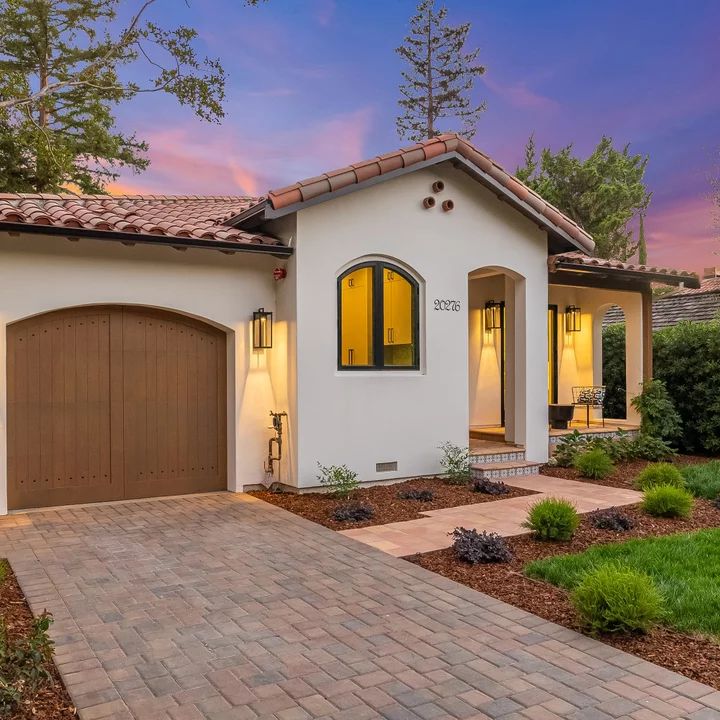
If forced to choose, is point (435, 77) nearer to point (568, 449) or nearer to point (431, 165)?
point (431, 165)

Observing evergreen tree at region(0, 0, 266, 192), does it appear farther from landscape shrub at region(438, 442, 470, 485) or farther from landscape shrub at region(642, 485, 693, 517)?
landscape shrub at region(642, 485, 693, 517)

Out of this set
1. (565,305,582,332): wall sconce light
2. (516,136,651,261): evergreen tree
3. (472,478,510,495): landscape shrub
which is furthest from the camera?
(516,136,651,261): evergreen tree

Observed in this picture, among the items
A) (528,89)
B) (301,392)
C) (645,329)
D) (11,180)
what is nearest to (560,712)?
(301,392)

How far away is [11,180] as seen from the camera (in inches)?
780

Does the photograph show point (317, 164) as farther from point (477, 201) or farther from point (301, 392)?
point (301, 392)

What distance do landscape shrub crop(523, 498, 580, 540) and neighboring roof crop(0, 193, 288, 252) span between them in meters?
4.87

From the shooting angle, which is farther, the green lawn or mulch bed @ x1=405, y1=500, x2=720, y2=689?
the green lawn

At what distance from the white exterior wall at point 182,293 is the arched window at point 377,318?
0.91 meters

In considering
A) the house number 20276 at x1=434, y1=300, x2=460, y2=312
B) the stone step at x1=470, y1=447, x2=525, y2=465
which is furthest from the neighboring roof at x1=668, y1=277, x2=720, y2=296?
the house number 20276 at x1=434, y1=300, x2=460, y2=312

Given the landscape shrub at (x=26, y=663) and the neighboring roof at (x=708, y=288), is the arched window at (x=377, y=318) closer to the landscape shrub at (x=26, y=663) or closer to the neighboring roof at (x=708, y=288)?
the landscape shrub at (x=26, y=663)

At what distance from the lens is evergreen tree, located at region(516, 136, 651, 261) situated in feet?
89.5

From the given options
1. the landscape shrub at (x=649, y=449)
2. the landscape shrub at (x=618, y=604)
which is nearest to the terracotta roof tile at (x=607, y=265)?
the landscape shrub at (x=649, y=449)

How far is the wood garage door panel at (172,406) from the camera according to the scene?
9.07 meters

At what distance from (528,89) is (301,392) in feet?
62.3
